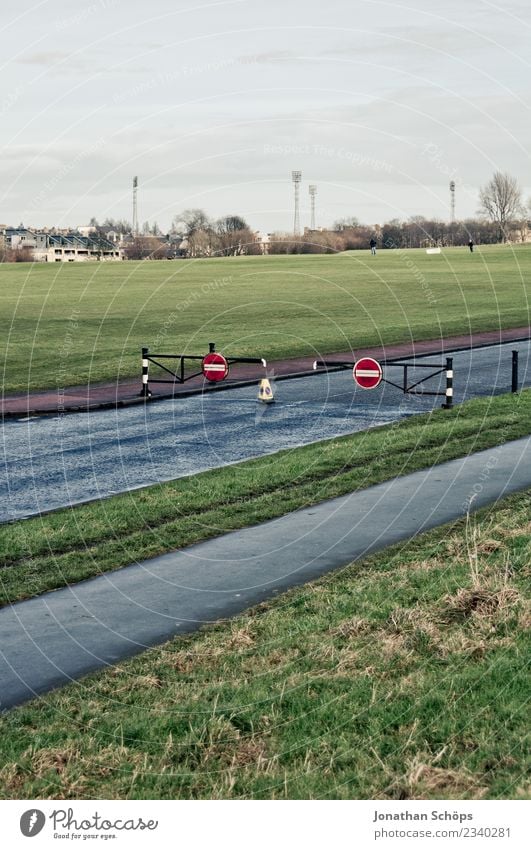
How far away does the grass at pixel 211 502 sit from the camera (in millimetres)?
14008

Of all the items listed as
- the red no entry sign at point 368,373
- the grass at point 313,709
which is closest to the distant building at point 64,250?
the red no entry sign at point 368,373

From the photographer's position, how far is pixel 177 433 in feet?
78.6

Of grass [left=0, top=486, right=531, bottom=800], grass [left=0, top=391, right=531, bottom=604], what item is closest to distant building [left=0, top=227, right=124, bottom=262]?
grass [left=0, top=391, right=531, bottom=604]

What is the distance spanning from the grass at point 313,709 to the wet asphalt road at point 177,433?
23.3ft

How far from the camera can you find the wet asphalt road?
19047 millimetres

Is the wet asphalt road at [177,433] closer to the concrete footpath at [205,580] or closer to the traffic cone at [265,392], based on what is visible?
the traffic cone at [265,392]

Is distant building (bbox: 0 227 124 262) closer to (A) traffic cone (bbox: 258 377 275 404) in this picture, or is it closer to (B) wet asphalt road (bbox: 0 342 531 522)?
(B) wet asphalt road (bbox: 0 342 531 522)

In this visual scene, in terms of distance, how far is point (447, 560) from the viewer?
1338 centimetres

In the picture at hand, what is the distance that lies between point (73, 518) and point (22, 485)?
3.16m

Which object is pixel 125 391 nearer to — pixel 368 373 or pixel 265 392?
pixel 265 392

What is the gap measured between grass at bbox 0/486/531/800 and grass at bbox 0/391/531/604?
307 cm
